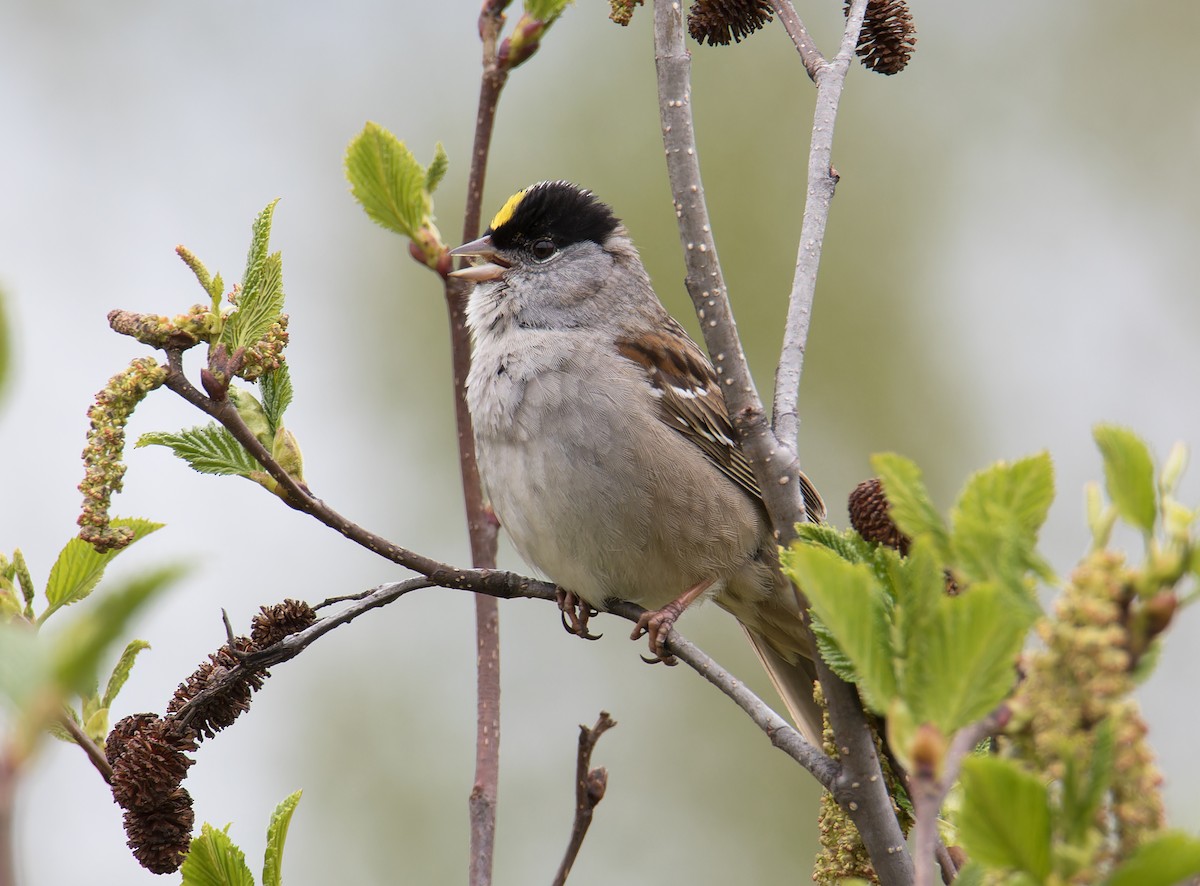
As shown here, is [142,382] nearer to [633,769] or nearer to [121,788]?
[121,788]

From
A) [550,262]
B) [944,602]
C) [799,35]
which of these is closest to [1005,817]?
[944,602]

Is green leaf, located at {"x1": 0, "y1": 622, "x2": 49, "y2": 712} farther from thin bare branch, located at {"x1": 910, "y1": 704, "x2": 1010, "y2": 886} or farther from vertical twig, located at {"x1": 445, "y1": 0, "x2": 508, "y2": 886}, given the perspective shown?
vertical twig, located at {"x1": 445, "y1": 0, "x2": 508, "y2": 886}

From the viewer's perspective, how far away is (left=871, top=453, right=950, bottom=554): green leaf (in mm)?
1053

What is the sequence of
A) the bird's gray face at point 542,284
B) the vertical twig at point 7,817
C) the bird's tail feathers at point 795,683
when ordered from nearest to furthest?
1. the vertical twig at point 7,817
2. the bird's tail feathers at point 795,683
3. the bird's gray face at point 542,284

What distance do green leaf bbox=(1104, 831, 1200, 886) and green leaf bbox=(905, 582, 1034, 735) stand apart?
5.8 inches

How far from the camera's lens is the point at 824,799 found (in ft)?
5.65

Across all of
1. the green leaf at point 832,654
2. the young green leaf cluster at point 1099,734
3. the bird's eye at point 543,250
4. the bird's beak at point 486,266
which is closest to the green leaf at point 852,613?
the young green leaf cluster at point 1099,734

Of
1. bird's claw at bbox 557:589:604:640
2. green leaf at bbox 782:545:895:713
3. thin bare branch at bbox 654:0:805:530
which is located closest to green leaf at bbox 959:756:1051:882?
green leaf at bbox 782:545:895:713

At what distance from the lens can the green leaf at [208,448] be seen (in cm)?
182

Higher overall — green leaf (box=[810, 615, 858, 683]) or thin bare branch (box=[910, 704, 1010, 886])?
green leaf (box=[810, 615, 858, 683])

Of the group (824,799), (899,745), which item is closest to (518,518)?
(824,799)

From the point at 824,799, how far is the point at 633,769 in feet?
18.7

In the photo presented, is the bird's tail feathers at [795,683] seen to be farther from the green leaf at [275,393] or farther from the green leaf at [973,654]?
the green leaf at [973,654]

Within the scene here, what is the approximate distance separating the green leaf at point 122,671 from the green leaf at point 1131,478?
1.39 m
